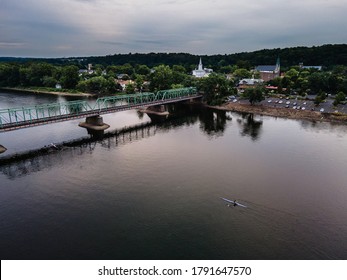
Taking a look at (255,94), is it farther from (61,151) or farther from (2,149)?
(2,149)

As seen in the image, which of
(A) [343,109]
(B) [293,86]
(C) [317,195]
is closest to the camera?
(C) [317,195]

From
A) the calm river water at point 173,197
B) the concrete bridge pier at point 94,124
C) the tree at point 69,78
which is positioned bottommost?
the calm river water at point 173,197

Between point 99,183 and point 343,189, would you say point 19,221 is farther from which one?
point 343,189

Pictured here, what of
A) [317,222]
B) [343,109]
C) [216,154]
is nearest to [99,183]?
[216,154]

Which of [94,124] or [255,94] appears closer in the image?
[94,124]

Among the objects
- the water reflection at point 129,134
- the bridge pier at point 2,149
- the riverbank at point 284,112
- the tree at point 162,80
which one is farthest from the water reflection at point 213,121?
the bridge pier at point 2,149

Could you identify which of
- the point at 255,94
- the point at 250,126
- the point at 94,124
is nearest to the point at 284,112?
the point at 255,94

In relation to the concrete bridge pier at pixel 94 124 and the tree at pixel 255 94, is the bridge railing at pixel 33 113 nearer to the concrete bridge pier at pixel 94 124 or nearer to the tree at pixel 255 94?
the concrete bridge pier at pixel 94 124
